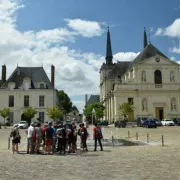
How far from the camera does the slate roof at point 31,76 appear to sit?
199ft

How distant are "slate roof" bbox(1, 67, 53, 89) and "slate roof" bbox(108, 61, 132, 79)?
30.8 m

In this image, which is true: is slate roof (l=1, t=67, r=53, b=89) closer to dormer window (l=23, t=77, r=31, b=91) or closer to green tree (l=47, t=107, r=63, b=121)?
dormer window (l=23, t=77, r=31, b=91)

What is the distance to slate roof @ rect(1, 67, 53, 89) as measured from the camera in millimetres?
60719

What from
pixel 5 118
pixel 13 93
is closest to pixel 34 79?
pixel 13 93

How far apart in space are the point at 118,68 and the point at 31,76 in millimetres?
34242

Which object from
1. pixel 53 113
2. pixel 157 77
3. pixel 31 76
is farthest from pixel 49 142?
pixel 157 77

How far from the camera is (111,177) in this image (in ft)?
30.5

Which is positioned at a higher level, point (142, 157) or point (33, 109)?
point (33, 109)

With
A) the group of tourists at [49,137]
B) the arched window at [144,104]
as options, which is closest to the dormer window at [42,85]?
the arched window at [144,104]

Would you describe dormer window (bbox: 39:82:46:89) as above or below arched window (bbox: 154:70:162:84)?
below

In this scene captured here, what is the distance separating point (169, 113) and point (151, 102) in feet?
13.5

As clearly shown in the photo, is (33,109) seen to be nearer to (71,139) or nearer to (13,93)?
(13,93)

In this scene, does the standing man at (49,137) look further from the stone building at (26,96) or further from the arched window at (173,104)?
the arched window at (173,104)

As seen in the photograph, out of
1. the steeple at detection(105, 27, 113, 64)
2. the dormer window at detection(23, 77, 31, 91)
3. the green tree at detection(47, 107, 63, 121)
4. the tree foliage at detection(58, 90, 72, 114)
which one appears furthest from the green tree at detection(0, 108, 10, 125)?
the steeple at detection(105, 27, 113, 64)
